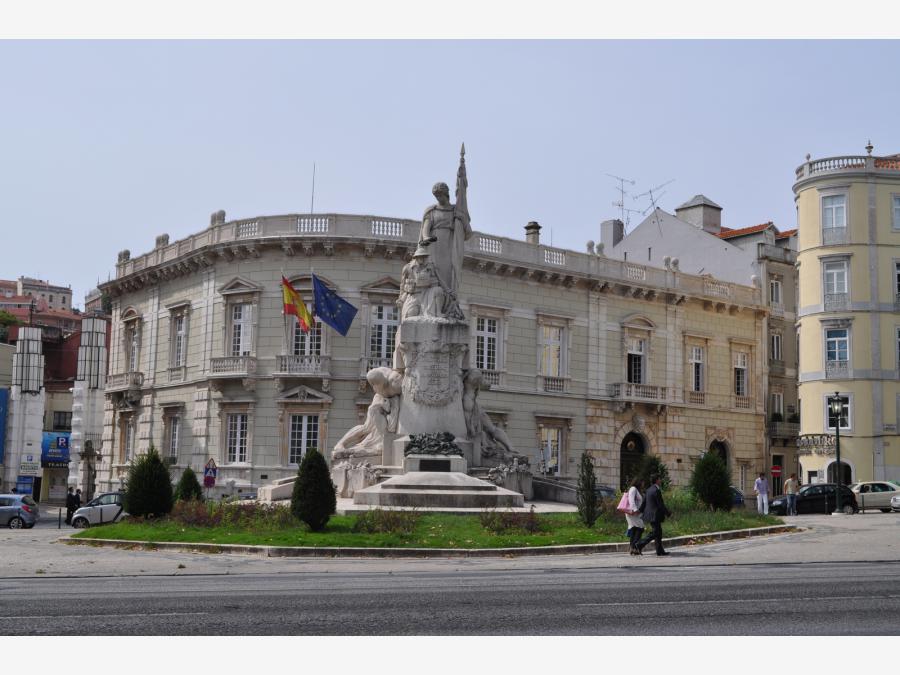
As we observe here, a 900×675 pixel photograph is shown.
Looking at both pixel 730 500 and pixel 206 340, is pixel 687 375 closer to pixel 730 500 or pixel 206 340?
pixel 206 340

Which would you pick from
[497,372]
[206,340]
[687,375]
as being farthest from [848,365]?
[206,340]

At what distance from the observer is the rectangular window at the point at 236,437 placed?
45.2 metres

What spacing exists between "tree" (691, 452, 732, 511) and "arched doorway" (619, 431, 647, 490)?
2363 cm

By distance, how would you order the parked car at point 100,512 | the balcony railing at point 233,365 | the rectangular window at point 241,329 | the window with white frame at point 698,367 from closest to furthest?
1. the parked car at point 100,512
2. the balcony railing at point 233,365
3. the rectangular window at point 241,329
4. the window with white frame at point 698,367

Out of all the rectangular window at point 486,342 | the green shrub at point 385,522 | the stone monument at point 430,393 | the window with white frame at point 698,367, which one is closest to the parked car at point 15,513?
the stone monument at point 430,393

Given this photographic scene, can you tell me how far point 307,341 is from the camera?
4512 cm

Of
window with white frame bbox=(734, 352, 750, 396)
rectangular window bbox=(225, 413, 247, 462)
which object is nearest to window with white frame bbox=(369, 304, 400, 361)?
rectangular window bbox=(225, 413, 247, 462)

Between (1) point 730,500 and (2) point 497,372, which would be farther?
(2) point 497,372

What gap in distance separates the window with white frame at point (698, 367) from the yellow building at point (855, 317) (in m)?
5.79

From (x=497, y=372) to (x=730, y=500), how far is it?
2068 cm

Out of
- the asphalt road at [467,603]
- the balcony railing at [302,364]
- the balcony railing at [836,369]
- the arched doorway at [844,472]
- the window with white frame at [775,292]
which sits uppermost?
the window with white frame at [775,292]

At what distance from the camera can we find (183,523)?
2359cm

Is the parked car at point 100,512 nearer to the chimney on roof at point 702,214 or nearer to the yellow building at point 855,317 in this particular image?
the yellow building at point 855,317

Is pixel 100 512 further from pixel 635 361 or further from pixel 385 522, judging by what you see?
pixel 635 361
